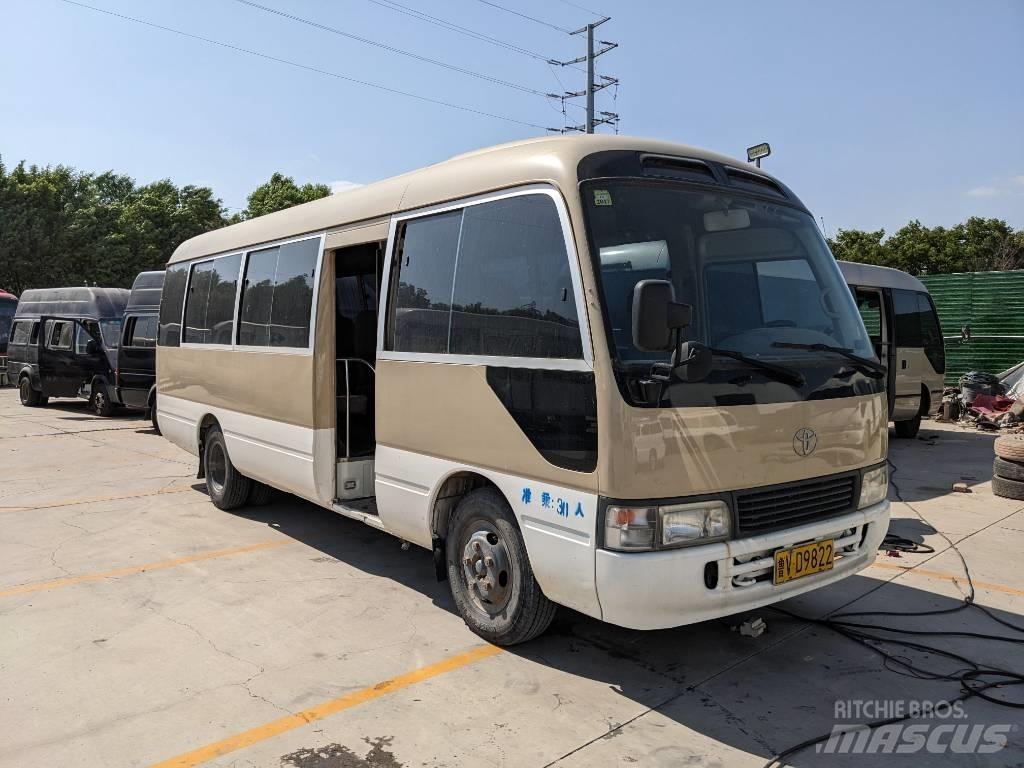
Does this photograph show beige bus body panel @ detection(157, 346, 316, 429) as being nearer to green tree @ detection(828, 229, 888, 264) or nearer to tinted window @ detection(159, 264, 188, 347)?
tinted window @ detection(159, 264, 188, 347)

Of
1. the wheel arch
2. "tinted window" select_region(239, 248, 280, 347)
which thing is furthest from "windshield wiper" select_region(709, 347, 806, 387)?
the wheel arch

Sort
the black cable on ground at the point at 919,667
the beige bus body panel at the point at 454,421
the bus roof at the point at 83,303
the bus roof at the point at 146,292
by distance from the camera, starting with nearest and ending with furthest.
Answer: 1. the black cable on ground at the point at 919,667
2. the beige bus body panel at the point at 454,421
3. the bus roof at the point at 146,292
4. the bus roof at the point at 83,303

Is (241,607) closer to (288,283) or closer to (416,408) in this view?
(416,408)

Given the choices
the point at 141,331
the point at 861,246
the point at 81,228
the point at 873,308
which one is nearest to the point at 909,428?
the point at 873,308

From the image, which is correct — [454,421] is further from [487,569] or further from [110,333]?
[110,333]

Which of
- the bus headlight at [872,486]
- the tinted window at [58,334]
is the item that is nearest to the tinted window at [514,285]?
the bus headlight at [872,486]

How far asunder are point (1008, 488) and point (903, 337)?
462 centimetres

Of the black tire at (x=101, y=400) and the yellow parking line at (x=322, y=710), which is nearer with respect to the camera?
the yellow parking line at (x=322, y=710)

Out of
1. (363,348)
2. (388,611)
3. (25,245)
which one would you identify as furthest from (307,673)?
(25,245)

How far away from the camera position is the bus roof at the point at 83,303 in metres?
16.7

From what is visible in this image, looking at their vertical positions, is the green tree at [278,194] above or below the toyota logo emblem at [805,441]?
above

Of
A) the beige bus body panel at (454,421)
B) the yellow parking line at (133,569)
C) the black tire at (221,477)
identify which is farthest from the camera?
the black tire at (221,477)

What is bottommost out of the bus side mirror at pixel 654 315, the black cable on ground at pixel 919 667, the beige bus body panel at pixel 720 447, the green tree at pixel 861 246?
the black cable on ground at pixel 919 667

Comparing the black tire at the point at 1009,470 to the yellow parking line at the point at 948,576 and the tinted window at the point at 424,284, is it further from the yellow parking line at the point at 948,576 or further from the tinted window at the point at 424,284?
the tinted window at the point at 424,284
